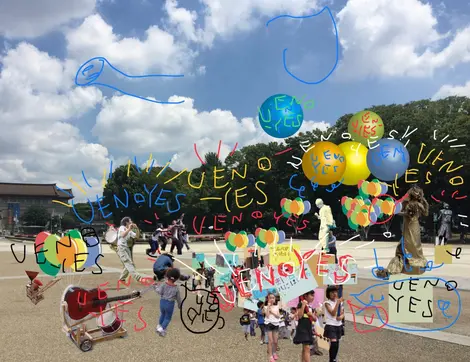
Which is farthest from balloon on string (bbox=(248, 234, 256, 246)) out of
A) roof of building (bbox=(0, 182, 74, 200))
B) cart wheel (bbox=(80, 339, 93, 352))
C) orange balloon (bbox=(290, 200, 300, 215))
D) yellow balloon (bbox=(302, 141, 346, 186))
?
roof of building (bbox=(0, 182, 74, 200))

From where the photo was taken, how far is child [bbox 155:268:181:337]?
4.32 m

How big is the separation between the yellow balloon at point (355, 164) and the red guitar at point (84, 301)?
5.32 m

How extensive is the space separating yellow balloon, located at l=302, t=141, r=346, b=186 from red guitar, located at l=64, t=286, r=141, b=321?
162 inches

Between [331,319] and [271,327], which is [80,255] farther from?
[331,319]

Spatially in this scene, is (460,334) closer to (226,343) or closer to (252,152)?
(226,343)

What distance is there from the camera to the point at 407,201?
25.7 ft

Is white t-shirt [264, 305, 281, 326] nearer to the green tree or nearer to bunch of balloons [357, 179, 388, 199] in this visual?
bunch of balloons [357, 179, 388, 199]

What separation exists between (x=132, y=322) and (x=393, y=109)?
38.5 m

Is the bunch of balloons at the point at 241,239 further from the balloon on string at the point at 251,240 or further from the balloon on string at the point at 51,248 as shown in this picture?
the balloon on string at the point at 51,248

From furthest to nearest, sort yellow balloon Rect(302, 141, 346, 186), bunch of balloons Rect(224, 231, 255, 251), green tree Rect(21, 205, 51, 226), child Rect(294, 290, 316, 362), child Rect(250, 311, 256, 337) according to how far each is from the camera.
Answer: green tree Rect(21, 205, 51, 226)
yellow balloon Rect(302, 141, 346, 186)
bunch of balloons Rect(224, 231, 255, 251)
child Rect(250, 311, 256, 337)
child Rect(294, 290, 316, 362)

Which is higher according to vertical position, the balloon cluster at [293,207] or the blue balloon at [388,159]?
the blue balloon at [388,159]

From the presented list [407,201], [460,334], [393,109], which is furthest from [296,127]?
[393,109]

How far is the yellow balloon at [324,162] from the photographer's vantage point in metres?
7.46

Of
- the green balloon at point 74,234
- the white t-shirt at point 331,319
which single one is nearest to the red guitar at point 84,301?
the green balloon at point 74,234
